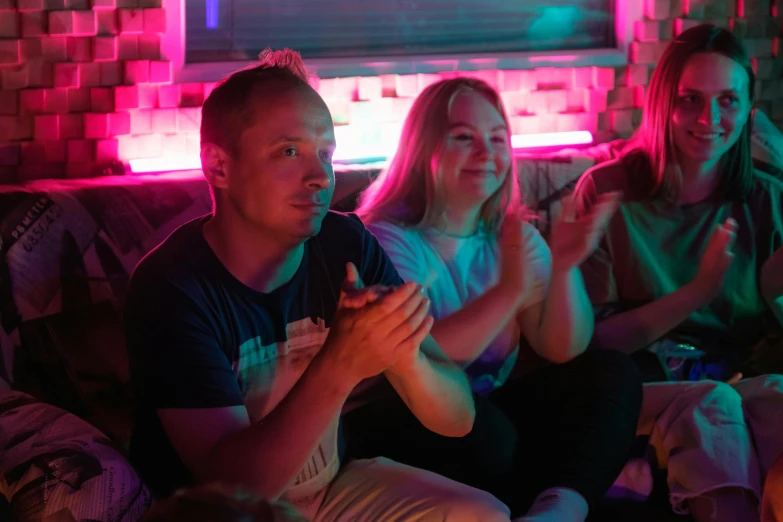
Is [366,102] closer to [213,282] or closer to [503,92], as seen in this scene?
→ [503,92]

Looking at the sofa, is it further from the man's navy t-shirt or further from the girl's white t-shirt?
the girl's white t-shirt

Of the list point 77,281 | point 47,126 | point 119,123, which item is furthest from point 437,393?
point 47,126

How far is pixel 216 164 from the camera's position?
124 cm

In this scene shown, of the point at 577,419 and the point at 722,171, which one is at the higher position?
the point at 722,171

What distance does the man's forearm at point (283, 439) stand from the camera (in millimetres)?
1034

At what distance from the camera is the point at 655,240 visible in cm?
204

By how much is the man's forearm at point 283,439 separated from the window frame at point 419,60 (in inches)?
53.2

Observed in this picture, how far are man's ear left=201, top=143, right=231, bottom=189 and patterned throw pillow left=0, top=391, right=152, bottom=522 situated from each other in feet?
1.41

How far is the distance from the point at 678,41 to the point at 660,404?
905 mm

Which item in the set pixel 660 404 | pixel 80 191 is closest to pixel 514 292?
pixel 660 404

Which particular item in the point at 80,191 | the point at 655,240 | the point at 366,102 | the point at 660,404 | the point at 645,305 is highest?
the point at 366,102

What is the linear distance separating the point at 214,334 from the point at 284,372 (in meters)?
0.15

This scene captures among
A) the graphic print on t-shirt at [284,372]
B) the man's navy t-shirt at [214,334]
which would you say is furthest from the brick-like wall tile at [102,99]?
the graphic print on t-shirt at [284,372]

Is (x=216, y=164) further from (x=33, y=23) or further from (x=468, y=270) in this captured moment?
(x=33, y=23)
